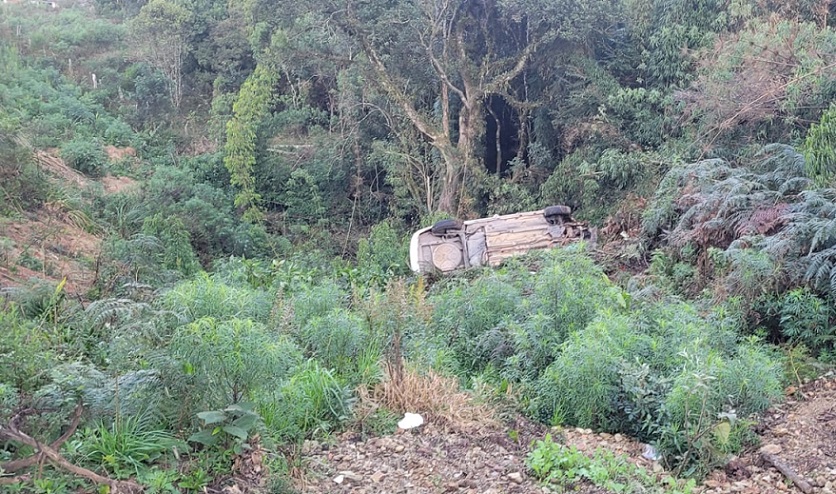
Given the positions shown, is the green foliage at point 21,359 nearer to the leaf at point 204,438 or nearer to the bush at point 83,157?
the leaf at point 204,438

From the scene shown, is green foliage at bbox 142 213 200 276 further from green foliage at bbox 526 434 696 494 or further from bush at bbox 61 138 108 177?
green foliage at bbox 526 434 696 494

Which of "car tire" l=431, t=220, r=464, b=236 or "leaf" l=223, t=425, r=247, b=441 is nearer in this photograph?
"leaf" l=223, t=425, r=247, b=441

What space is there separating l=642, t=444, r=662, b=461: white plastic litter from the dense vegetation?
0.15 meters

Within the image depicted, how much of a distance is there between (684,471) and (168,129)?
20.6 m

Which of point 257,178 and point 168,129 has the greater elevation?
point 168,129

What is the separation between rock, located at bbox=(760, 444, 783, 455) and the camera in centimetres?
445

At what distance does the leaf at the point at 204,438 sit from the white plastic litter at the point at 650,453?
2.63m

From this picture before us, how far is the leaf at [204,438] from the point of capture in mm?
3707

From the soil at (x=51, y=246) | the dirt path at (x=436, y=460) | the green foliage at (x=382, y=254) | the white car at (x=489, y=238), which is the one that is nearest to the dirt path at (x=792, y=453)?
the dirt path at (x=436, y=460)

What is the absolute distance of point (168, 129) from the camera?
72.0 ft

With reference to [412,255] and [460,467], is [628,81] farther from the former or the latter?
[460,467]

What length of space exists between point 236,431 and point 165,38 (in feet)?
68.8

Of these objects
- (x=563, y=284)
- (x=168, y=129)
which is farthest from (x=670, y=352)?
(x=168, y=129)

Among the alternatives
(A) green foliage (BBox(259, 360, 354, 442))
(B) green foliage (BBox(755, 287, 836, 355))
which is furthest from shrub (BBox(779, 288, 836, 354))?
(A) green foliage (BBox(259, 360, 354, 442))
